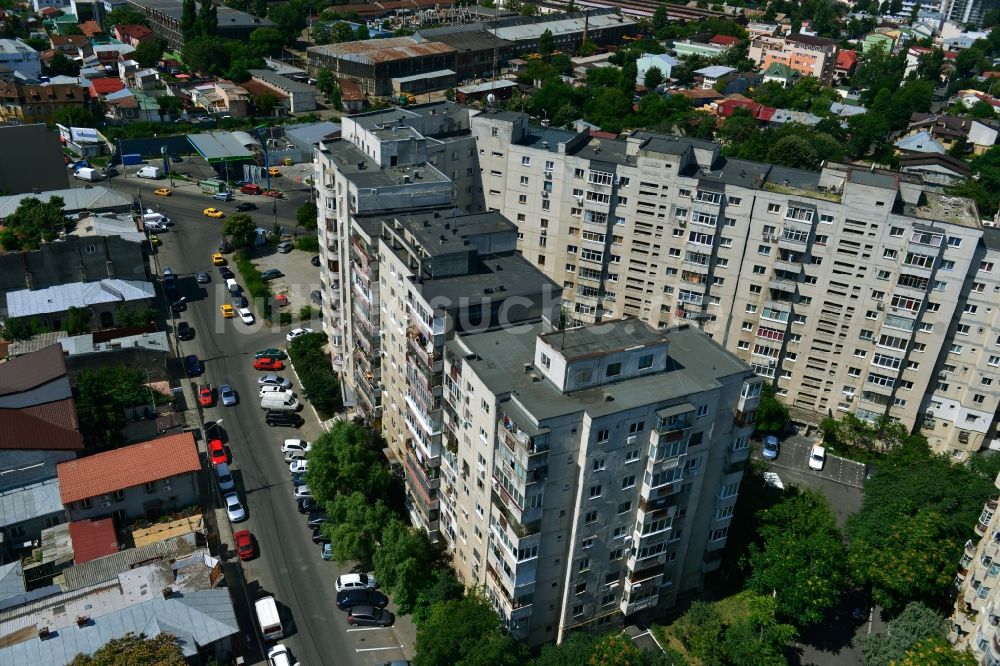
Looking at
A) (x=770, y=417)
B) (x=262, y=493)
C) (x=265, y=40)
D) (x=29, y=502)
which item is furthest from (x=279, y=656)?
(x=265, y=40)

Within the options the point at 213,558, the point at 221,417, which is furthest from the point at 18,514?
the point at 221,417

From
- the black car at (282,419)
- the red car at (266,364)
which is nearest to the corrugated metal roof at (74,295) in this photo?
the red car at (266,364)

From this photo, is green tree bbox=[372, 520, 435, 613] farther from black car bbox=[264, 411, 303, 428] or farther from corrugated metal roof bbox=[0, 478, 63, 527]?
corrugated metal roof bbox=[0, 478, 63, 527]

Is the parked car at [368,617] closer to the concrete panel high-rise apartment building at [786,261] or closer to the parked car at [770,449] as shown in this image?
the parked car at [770,449]

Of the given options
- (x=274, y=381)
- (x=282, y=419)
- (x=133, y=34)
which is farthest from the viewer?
Result: (x=133, y=34)

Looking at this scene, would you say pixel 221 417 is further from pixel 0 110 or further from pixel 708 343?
pixel 0 110

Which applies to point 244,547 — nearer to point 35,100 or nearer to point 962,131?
point 35,100
